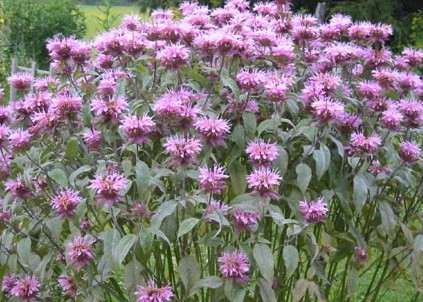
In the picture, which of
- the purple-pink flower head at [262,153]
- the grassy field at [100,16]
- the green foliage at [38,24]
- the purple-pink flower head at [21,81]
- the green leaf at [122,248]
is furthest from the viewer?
the green foliage at [38,24]

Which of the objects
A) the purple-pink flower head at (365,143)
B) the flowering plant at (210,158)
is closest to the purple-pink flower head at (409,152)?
the flowering plant at (210,158)

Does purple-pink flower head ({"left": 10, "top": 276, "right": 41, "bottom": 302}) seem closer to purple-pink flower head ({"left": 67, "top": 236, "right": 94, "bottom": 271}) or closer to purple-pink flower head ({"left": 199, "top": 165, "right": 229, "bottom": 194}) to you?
purple-pink flower head ({"left": 67, "top": 236, "right": 94, "bottom": 271})

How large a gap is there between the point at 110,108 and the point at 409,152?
0.91m

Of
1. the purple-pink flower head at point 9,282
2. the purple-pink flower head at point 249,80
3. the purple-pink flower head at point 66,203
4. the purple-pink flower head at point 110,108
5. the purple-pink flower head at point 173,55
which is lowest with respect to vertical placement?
the purple-pink flower head at point 9,282

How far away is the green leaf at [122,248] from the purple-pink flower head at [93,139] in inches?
14.7

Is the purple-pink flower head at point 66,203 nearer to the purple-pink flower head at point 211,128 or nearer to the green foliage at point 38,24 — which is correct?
the purple-pink flower head at point 211,128

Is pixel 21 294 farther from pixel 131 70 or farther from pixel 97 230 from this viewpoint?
pixel 131 70

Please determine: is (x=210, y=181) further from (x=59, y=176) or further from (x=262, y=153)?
(x=59, y=176)

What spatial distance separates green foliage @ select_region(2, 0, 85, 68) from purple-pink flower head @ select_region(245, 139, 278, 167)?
9.16 metres

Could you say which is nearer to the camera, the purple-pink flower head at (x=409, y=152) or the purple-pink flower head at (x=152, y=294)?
the purple-pink flower head at (x=152, y=294)

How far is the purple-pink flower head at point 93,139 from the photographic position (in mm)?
2232

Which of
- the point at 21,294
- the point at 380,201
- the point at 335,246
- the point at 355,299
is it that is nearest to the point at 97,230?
the point at 21,294

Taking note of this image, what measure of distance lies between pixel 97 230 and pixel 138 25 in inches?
29.1

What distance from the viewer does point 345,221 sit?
2539mm
